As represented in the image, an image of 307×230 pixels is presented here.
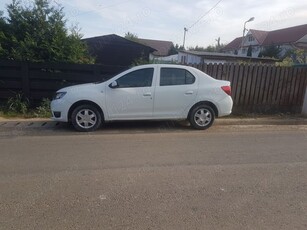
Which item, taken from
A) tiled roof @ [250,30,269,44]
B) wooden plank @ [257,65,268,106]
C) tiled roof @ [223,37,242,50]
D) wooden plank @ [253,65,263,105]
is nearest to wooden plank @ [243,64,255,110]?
wooden plank @ [253,65,263,105]

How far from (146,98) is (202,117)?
1472 millimetres

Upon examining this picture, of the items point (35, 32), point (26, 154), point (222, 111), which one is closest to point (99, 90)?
point (26, 154)

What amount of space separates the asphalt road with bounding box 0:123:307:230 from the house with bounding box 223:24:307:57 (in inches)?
1487

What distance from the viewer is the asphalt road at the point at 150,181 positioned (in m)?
3.36

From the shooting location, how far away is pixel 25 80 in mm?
9562

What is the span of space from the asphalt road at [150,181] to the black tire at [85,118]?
0.87ft

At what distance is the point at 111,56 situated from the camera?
2084 cm

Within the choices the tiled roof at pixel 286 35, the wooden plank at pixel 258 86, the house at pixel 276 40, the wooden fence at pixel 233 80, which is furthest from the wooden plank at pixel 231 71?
the tiled roof at pixel 286 35

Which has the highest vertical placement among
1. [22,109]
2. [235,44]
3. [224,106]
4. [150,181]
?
[235,44]

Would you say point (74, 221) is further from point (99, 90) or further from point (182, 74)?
point (182, 74)

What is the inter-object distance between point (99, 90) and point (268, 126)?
15.3 feet

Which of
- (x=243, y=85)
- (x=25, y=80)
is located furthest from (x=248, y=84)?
(x=25, y=80)

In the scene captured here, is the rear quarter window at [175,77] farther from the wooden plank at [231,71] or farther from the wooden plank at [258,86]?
the wooden plank at [258,86]

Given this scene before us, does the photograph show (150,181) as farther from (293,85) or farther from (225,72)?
(293,85)
